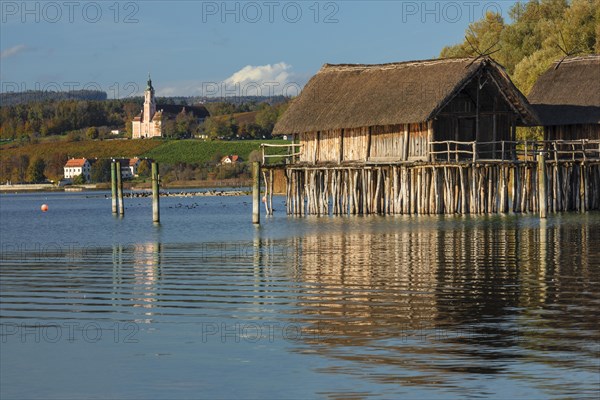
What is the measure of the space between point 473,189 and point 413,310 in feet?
89.7

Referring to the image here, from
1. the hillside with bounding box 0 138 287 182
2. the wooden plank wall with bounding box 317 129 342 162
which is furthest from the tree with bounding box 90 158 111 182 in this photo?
the wooden plank wall with bounding box 317 129 342 162

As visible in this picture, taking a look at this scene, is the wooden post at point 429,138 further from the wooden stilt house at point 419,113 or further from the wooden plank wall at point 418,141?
the wooden plank wall at point 418,141

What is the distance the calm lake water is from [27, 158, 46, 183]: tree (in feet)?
478

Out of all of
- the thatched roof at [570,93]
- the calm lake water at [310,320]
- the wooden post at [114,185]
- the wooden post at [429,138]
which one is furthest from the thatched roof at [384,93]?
the calm lake water at [310,320]

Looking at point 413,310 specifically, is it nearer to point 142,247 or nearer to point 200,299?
point 200,299

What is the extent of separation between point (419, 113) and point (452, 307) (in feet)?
89.1

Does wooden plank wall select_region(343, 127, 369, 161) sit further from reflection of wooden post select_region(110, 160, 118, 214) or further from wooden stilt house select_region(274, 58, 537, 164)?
reflection of wooden post select_region(110, 160, 118, 214)

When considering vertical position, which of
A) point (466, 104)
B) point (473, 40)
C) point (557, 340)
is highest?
point (473, 40)

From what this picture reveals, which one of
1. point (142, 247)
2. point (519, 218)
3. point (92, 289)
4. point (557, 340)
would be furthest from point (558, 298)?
point (519, 218)

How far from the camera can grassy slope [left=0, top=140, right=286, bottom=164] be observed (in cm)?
16425

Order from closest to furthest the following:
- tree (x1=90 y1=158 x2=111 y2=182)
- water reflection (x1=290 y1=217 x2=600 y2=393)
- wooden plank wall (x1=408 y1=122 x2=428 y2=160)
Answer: water reflection (x1=290 y1=217 x2=600 y2=393) → wooden plank wall (x1=408 y1=122 x2=428 y2=160) → tree (x1=90 y1=158 x2=111 y2=182)

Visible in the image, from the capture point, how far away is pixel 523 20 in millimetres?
80688

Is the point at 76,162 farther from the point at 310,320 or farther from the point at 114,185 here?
the point at 310,320

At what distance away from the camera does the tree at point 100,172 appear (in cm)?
16950
